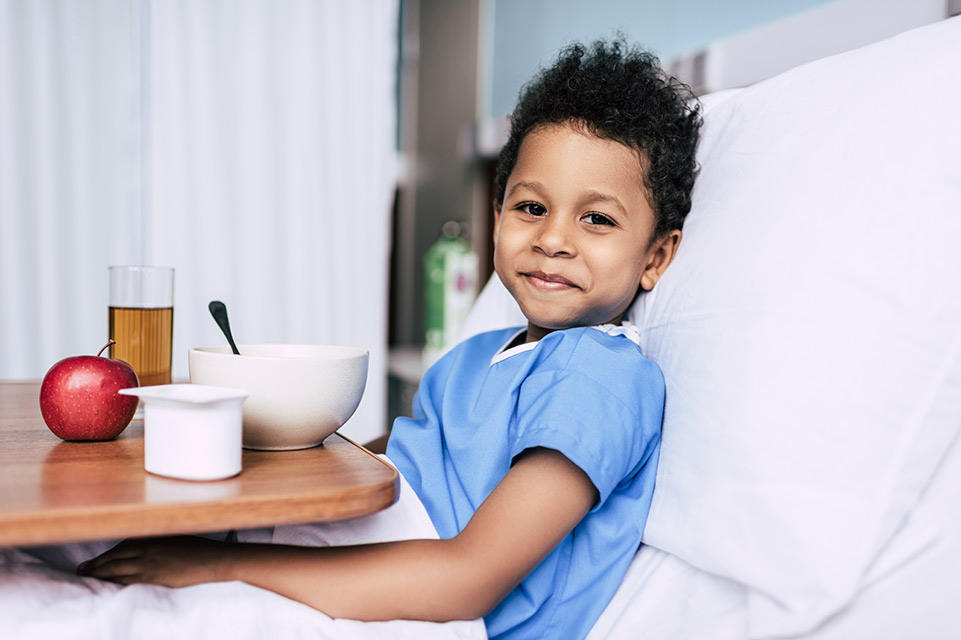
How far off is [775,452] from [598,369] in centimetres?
19

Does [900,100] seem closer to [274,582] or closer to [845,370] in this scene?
[845,370]

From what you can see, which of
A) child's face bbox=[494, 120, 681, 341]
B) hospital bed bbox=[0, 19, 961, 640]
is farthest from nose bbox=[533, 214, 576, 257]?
hospital bed bbox=[0, 19, 961, 640]

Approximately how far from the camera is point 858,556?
566 mm

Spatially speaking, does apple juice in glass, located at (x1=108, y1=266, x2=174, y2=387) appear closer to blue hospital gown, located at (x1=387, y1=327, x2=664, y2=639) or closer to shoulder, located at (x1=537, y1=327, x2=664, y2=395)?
blue hospital gown, located at (x1=387, y1=327, x2=664, y2=639)

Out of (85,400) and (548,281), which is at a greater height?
(548,281)

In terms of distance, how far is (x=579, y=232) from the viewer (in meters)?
0.91

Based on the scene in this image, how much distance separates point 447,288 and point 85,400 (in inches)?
62.5

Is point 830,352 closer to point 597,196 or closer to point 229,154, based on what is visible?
point 597,196

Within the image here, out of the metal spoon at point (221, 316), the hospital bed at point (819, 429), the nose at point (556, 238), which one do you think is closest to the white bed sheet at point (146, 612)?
the hospital bed at point (819, 429)

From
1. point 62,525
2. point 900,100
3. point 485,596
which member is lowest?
point 485,596

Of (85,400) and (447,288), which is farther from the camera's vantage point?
(447,288)

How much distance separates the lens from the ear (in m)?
0.96

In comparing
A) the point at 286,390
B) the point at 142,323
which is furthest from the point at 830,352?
the point at 142,323

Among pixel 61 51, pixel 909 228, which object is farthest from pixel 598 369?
pixel 61 51
